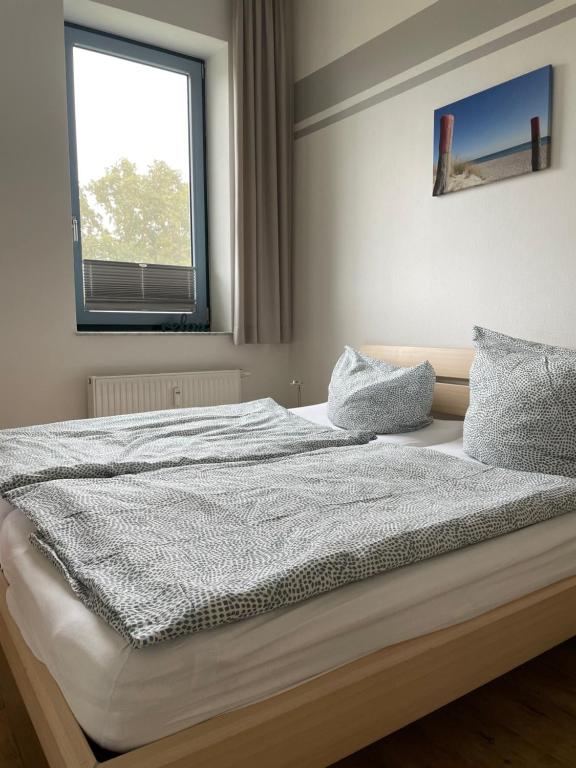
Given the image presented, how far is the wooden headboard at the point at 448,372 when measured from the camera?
2602 millimetres

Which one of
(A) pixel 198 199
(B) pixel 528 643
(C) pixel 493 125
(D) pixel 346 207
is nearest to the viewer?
(B) pixel 528 643

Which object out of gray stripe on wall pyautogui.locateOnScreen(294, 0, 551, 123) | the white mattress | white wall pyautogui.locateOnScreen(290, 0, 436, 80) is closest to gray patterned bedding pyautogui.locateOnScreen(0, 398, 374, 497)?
the white mattress

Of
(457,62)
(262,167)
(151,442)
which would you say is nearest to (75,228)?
(262,167)

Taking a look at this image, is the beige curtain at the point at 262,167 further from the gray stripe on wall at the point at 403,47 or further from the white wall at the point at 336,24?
the gray stripe on wall at the point at 403,47

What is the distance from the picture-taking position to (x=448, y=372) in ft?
8.79

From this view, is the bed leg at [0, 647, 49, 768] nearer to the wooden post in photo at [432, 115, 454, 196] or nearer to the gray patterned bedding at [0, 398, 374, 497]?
the gray patterned bedding at [0, 398, 374, 497]

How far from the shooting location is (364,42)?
3.10m

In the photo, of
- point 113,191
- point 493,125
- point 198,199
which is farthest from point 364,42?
point 113,191

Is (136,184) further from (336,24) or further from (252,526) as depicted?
(252,526)

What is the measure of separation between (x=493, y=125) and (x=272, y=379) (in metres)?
2.04

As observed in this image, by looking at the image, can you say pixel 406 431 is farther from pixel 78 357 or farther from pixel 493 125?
pixel 78 357

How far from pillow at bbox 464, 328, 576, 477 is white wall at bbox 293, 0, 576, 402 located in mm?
528

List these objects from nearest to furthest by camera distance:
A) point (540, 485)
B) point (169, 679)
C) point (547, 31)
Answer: point (169, 679) < point (540, 485) < point (547, 31)

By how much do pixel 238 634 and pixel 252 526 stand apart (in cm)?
36
